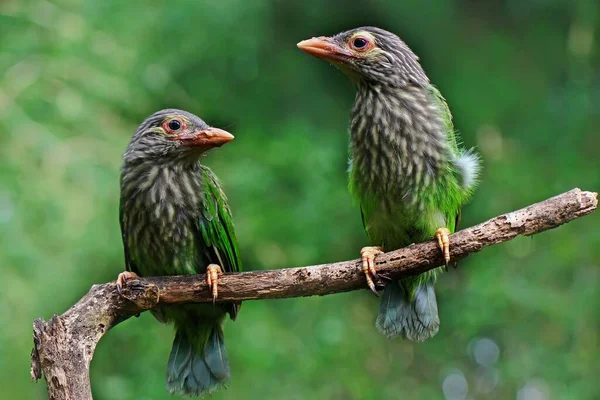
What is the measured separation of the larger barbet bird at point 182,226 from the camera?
397 cm

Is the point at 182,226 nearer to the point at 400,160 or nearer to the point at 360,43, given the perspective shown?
the point at 400,160

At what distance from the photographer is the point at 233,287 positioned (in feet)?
11.8

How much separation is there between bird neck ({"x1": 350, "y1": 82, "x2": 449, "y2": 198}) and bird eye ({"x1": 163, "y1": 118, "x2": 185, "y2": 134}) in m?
0.77

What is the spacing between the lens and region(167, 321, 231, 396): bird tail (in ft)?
13.2

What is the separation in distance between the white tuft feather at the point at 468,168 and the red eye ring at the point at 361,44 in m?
0.62

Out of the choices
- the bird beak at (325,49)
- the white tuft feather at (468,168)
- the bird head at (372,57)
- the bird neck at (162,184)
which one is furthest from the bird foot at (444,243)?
the bird neck at (162,184)

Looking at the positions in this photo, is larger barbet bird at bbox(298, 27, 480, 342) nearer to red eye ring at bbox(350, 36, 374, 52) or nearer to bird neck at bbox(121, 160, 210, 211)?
red eye ring at bbox(350, 36, 374, 52)

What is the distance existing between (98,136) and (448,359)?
3.27 metres

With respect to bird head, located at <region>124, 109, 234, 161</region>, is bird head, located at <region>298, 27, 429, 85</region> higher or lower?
higher

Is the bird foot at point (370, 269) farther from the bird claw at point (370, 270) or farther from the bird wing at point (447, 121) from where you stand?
the bird wing at point (447, 121)

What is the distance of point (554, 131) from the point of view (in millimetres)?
7305

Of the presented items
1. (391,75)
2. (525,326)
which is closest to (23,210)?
(391,75)

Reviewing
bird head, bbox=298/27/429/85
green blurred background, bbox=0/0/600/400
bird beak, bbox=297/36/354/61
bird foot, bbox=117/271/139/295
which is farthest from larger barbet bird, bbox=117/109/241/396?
green blurred background, bbox=0/0/600/400

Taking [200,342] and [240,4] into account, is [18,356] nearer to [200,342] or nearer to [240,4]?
[200,342]
